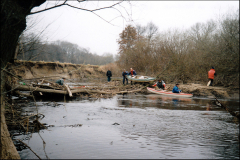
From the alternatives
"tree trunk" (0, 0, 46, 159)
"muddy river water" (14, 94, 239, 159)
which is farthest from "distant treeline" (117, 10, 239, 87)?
"tree trunk" (0, 0, 46, 159)

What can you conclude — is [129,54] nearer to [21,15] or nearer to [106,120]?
[106,120]

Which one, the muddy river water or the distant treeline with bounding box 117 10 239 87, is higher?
the distant treeline with bounding box 117 10 239 87

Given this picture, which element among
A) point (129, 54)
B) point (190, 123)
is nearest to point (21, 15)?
point (190, 123)

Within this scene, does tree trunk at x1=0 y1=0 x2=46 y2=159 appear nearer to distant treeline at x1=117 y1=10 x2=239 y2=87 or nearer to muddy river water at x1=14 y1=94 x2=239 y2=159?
muddy river water at x1=14 y1=94 x2=239 y2=159

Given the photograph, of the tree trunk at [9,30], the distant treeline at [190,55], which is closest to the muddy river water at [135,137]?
the tree trunk at [9,30]

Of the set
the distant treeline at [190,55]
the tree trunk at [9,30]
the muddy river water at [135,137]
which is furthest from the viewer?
the distant treeline at [190,55]

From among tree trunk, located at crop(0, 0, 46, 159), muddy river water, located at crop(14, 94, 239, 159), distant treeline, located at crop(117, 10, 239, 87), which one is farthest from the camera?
distant treeline, located at crop(117, 10, 239, 87)

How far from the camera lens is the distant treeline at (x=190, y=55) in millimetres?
21531

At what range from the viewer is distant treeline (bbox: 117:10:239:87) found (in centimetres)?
2153

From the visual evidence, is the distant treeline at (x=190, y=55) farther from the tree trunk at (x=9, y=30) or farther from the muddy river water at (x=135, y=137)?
the tree trunk at (x=9, y=30)

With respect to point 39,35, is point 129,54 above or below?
above

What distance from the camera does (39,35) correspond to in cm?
713

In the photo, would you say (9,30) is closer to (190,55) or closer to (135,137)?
(135,137)

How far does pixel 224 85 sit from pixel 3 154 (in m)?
23.1
